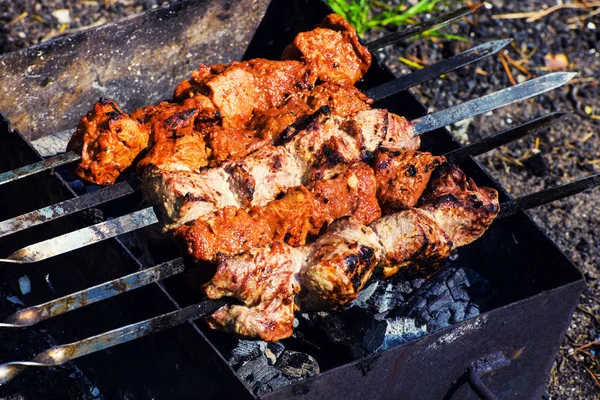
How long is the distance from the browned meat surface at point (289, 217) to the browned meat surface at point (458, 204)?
308 mm

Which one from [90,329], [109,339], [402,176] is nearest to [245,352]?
[109,339]

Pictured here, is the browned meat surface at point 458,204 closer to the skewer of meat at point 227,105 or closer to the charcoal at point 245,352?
the skewer of meat at point 227,105

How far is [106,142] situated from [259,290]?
3.60 ft

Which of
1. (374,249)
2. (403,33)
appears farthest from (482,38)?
(374,249)

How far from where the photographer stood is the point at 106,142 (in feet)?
12.3

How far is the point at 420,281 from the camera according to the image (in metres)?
4.29

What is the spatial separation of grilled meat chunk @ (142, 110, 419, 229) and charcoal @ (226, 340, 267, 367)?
0.69 metres

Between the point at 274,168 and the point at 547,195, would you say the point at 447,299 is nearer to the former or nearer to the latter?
the point at 547,195

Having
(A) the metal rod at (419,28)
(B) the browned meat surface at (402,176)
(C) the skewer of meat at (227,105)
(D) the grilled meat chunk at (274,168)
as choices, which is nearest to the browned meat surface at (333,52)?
(C) the skewer of meat at (227,105)

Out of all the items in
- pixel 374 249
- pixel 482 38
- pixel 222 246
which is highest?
pixel 222 246

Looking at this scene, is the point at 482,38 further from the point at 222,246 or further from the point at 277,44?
the point at 222,246

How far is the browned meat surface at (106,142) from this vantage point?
375cm

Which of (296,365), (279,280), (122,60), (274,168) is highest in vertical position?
(122,60)

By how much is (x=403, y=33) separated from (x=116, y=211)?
2082mm
